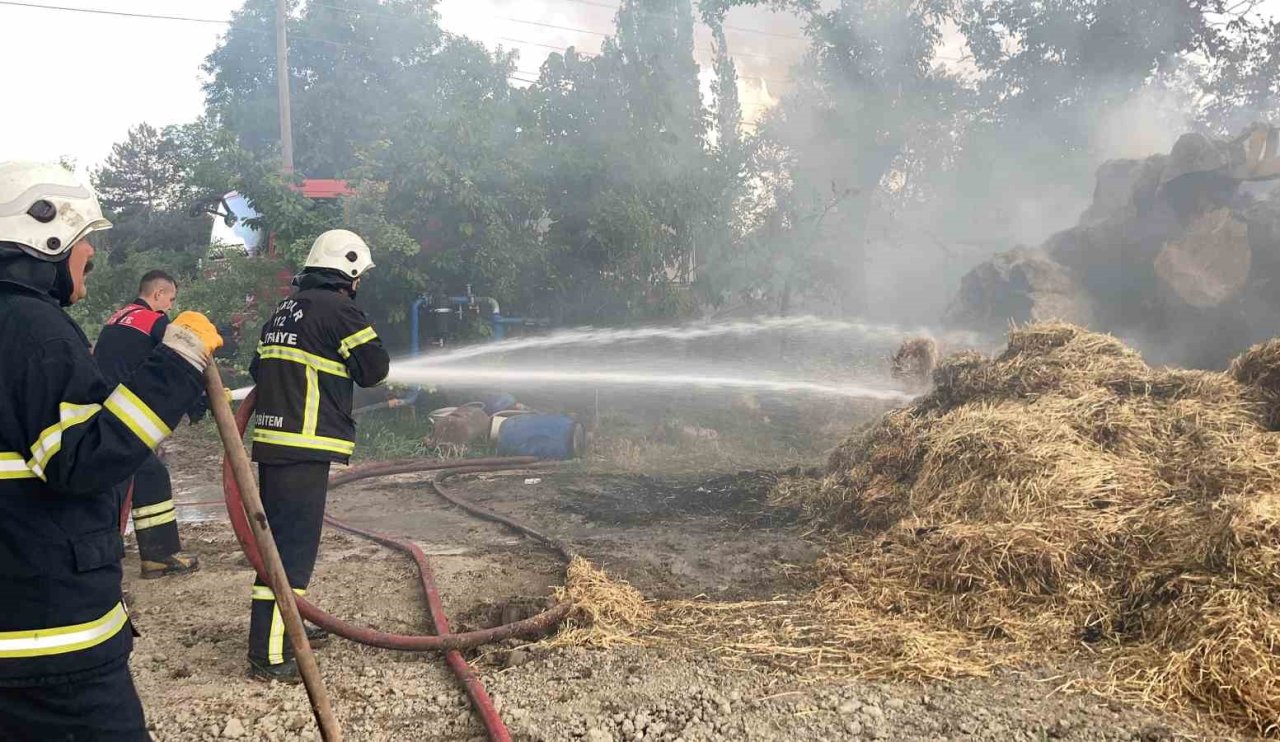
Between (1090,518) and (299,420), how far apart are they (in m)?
4.11

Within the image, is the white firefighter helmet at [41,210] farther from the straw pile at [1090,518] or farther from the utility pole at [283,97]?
the utility pole at [283,97]

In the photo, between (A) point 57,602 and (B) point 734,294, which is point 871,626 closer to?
(A) point 57,602

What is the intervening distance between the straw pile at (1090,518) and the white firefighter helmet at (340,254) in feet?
9.82

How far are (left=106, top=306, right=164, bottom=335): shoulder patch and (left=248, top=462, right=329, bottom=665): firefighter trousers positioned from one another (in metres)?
1.51

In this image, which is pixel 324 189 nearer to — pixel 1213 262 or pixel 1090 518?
pixel 1090 518

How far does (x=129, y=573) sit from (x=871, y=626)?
14.5ft

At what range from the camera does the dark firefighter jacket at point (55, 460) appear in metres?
1.84

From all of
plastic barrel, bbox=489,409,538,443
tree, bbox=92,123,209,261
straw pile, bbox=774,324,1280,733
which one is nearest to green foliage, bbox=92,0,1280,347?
tree, bbox=92,123,209,261

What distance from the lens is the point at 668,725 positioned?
3.19 m

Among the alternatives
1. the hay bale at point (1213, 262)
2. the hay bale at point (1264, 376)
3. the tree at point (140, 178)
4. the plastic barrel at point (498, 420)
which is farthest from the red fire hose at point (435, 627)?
the tree at point (140, 178)

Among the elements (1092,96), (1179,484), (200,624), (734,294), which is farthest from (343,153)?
(1179,484)

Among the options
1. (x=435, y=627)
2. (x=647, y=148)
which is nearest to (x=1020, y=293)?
(x=647, y=148)

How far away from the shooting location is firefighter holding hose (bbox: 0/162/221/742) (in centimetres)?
184

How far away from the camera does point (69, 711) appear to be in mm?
1939
